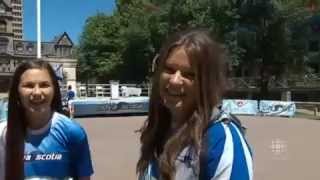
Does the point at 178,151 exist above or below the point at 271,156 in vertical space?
above

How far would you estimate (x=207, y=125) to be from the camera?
7.50 feet

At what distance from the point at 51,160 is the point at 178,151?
44.0 inches

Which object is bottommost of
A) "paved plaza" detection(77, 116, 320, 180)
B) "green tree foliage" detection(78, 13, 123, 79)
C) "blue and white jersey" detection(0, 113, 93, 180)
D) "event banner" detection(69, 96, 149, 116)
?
"paved plaza" detection(77, 116, 320, 180)

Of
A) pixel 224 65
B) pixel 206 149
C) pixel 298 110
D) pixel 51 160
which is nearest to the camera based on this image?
pixel 206 149

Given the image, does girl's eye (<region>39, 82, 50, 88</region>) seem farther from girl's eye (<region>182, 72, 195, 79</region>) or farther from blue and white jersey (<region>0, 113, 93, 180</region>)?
girl's eye (<region>182, 72, 195, 79</region>)

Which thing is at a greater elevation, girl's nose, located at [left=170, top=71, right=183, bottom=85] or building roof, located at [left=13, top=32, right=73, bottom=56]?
building roof, located at [left=13, top=32, right=73, bottom=56]

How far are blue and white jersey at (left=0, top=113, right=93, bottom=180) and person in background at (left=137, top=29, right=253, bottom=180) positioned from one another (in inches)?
33.0

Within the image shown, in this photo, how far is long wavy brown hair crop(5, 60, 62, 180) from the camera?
3.19m

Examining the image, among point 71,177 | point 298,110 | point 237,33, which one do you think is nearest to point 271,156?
point 71,177

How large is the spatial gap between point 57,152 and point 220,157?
52.0 inches

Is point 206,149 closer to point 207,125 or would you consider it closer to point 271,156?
point 207,125

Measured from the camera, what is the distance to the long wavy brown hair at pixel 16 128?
319 centimetres

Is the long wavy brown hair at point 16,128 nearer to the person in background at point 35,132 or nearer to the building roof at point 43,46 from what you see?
the person in background at point 35,132

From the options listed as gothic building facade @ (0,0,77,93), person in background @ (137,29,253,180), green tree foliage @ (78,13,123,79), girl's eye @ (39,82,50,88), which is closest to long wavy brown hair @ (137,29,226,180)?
person in background @ (137,29,253,180)
